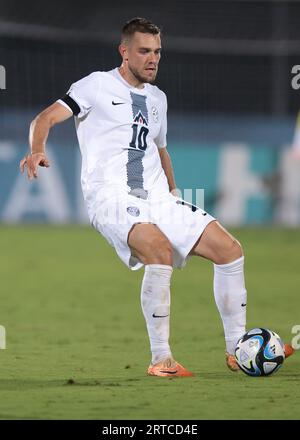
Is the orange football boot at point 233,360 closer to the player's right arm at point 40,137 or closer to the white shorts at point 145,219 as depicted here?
the white shorts at point 145,219

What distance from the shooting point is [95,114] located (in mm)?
6820

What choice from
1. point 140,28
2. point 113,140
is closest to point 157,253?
point 113,140

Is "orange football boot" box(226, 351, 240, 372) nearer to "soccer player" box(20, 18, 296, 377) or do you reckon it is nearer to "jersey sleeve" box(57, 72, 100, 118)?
"soccer player" box(20, 18, 296, 377)

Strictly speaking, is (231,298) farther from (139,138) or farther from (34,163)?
(34,163)

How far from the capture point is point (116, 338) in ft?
28.2

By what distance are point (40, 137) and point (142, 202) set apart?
31.9 inches

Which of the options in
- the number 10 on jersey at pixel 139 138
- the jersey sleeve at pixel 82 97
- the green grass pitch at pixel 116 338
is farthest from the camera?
the number 10 on jersey at pixel 139 138

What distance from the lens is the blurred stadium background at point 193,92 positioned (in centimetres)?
2112

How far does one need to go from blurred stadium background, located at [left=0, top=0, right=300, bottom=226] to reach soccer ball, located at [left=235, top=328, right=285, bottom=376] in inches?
555

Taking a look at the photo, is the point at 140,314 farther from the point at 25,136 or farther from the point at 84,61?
the point at 84,61

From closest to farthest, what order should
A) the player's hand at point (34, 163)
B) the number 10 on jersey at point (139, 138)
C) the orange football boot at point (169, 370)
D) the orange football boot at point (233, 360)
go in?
the player's hand at point (34, 163) → the orange football boot at point (169, 370) → the orange football boot at point (233, 360) → the number 10 on jersey at point (139, 138)

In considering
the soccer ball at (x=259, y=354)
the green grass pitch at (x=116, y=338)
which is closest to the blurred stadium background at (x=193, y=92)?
the green grass pitch at (x=116, y=338)

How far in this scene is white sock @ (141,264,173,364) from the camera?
21.6 feet

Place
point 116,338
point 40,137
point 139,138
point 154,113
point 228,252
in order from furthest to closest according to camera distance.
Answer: point 116,338 → point 154,113 → point 139,138 → point 228,252 → point 40,137
